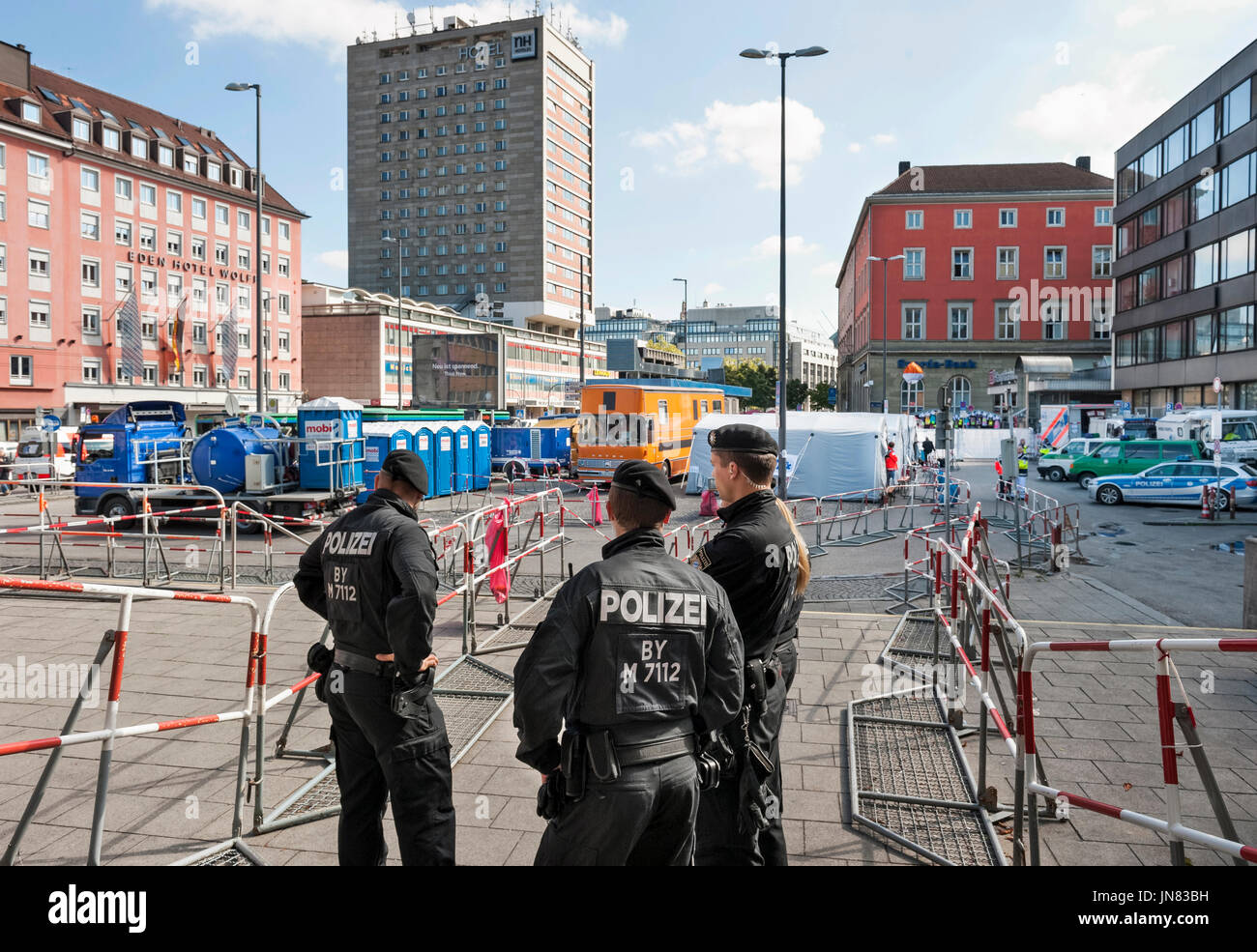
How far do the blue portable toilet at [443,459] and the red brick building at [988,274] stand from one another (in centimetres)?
4309

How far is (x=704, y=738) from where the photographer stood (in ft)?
10.7

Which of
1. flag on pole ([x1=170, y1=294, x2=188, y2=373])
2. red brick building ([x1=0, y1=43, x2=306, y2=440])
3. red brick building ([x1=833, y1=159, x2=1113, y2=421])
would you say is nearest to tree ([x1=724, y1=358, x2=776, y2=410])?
red brick building ([x1=833, y1=159, x2=1113, y2=421])

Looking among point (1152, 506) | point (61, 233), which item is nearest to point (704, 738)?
point (1152, 506)

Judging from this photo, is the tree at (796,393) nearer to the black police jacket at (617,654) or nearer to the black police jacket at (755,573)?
the black police jacket at (755,573)

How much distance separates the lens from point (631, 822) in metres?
2.91

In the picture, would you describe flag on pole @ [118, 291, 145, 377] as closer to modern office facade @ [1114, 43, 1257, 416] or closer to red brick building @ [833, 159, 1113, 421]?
red brick building @ [833, 159, 1113, 421]

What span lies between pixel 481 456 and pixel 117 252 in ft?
115

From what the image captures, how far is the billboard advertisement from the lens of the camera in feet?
163

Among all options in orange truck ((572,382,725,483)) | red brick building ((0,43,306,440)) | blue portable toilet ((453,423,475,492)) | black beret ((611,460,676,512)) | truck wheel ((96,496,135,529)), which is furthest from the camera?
red brick building ((0,43,306,440))

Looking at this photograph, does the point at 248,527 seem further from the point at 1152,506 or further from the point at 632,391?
the point at 1152,506

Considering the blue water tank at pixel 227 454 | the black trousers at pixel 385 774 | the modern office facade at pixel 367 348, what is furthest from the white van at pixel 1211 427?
the modern office facade at pixel 367 348

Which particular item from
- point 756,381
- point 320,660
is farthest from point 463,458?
point 756,381

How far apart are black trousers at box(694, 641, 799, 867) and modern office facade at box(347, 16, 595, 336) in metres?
96.6

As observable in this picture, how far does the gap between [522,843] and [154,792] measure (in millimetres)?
2358
